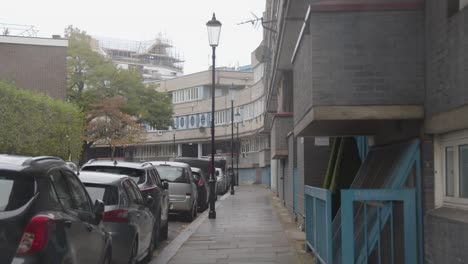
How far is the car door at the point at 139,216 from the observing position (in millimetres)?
9406

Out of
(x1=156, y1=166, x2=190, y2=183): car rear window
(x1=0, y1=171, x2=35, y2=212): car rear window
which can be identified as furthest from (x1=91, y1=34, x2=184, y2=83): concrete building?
(x1=0, y1=171, x2=35, y2=212): car rear window

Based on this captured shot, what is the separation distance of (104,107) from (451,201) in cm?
4202

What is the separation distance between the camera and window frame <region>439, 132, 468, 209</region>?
618cm

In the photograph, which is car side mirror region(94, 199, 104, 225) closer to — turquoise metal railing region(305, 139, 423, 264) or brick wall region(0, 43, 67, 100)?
turquoise metal railing region(305, 139, 423, 264)

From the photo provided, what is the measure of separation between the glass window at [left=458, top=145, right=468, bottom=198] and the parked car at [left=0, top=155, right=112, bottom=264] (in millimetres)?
3717

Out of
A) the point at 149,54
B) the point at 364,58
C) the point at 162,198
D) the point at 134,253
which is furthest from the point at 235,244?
the point at 149,54

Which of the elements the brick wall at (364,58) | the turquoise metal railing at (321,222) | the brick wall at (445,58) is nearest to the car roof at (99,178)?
the turquoise metal railing at (321,222)

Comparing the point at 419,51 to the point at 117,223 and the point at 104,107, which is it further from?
the point at 104,107

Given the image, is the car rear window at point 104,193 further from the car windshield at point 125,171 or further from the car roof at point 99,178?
the car windshield at point 125,171

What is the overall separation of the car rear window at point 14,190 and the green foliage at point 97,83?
42.5 meters

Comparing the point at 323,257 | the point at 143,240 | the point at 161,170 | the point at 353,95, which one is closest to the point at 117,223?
the point at 143,240

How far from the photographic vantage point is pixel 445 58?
6.38 metres

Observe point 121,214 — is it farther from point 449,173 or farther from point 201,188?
point 201,188

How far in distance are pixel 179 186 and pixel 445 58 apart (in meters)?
12.7
